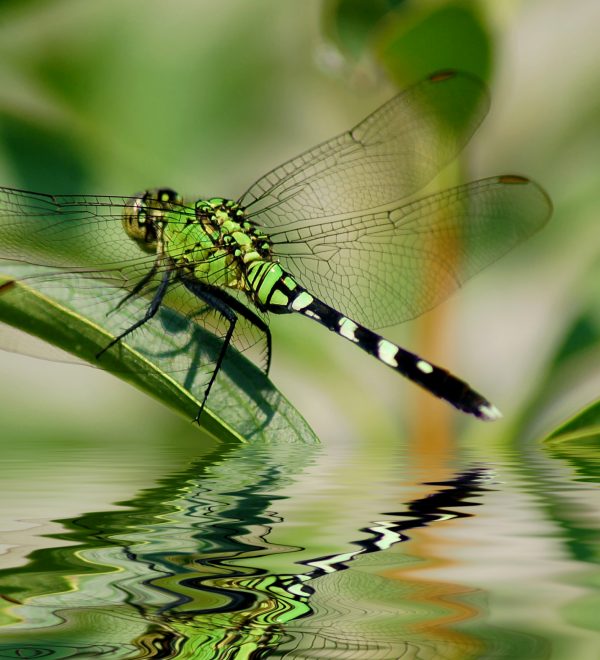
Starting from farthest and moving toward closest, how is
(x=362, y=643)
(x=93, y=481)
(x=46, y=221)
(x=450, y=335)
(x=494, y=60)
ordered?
(x=450, y=335) < (x=46, y=221) < (x=494, y=60) < (x=93, y=481) < (x=362, y=643)

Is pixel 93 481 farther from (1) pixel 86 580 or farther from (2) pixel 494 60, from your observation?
(2) pixel 494 60

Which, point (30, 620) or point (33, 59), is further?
point (33, 59)

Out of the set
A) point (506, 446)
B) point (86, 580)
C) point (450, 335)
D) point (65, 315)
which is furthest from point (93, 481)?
point (450, 335)

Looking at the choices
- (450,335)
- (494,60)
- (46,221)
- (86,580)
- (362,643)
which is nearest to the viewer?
(362,643)

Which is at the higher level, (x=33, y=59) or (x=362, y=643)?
(x=33, y=59)

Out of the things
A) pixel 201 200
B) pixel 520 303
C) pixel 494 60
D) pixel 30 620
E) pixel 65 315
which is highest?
pixel 494 60

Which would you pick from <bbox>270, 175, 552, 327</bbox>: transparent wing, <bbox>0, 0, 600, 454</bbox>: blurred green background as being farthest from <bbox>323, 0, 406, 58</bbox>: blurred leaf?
<bbox>270, 175, 552, 327</bbox>: transparent wing

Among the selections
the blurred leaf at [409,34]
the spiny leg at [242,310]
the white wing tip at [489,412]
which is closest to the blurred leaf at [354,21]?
the blurred leaf at [409,34]

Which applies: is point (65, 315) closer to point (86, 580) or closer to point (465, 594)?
point (86, 580)
